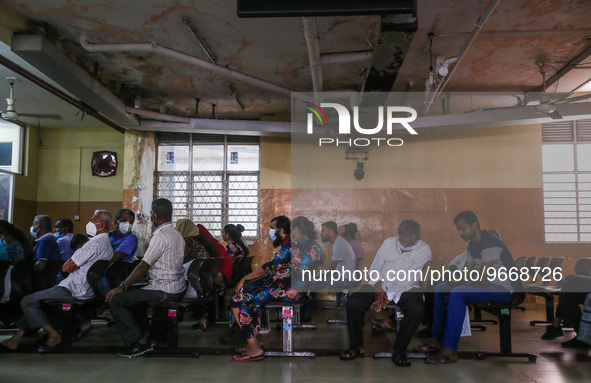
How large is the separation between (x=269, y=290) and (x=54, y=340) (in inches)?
84.2

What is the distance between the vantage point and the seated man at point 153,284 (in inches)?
170

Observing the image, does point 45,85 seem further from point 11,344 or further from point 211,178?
point 11,344

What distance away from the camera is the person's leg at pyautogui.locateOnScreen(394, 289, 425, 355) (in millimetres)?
4203

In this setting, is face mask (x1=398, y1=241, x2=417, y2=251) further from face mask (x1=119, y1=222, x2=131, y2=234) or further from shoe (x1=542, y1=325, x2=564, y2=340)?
face mask (x1=119, y1=222, x2=131, y2=234)

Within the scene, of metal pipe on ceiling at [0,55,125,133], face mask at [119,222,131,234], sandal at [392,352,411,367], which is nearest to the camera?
sandal at [392,352,411,367]

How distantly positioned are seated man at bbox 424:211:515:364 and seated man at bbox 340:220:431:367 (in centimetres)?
29

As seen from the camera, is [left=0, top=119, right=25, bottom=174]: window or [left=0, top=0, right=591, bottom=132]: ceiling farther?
[left=0, top=119, right=25, bottom=174]: window

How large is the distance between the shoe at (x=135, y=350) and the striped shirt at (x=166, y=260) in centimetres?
54

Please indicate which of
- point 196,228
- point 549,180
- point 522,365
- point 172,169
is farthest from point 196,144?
point 522,365

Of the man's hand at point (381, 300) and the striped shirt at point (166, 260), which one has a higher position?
the striped shirt at point (166, 260)

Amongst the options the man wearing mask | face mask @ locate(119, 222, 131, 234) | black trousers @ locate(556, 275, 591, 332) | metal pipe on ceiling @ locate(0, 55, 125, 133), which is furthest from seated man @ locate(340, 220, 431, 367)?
metal pipe on ceiling @ locate(0, 55, 125, 133)

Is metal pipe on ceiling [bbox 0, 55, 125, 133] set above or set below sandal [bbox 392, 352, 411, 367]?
above

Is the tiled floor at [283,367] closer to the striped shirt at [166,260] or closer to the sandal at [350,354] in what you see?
the sandal at [350,354]

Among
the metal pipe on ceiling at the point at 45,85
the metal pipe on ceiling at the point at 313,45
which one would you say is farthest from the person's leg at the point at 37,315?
the metal pipe on ceiling at the point at 313,45
